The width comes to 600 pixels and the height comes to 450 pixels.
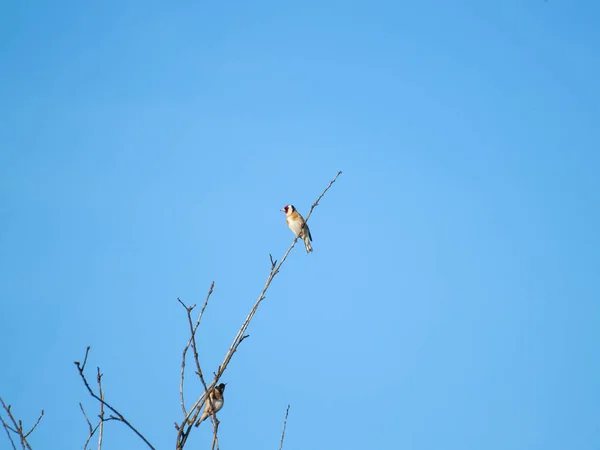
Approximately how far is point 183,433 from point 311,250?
10265 mm

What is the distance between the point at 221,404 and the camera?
7.60m

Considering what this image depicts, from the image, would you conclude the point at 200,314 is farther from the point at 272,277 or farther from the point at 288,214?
the point at 288,214

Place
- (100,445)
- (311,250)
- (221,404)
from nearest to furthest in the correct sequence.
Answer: (100,445), (221,404), (311,250)

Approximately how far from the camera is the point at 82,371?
2711 millimetres

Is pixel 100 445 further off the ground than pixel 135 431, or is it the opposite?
pixel 100 445

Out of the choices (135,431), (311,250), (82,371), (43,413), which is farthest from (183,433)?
(311,250)

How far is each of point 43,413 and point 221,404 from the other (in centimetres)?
406

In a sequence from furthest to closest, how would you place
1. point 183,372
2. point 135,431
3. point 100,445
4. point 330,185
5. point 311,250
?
point 311,250
point 330,185
point 100,445
point 183,372
point 135,431

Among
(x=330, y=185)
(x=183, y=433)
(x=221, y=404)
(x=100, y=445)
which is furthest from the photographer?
(x=221, y=404)

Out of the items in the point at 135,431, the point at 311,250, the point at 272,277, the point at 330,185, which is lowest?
the point at 135,431

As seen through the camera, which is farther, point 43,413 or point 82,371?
point 43,413

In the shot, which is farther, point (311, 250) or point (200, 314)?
point (311, 250)

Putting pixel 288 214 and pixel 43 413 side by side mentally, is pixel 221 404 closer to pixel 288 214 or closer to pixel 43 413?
pixel 43 413

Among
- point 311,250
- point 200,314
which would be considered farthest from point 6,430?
point 311,250
